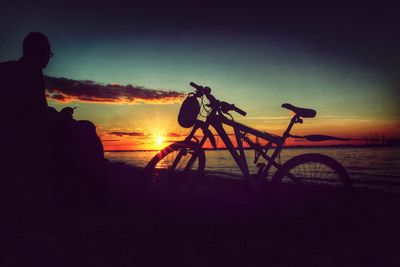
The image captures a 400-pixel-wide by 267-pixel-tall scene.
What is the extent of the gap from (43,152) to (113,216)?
140cm

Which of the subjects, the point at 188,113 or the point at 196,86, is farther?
the point at 196,86

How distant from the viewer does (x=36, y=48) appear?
13.5 ft

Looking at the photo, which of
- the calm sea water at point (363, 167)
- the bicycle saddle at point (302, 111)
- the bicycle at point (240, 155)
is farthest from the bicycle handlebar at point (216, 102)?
the calm sea water at point (363, 167)

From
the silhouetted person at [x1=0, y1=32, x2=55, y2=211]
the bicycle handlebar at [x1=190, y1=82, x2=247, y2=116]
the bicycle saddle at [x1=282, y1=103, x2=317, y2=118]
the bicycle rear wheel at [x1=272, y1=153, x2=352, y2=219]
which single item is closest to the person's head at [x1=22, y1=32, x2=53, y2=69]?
the silhouetted person at [x1=0, y1=32, x2=55, y2=211]

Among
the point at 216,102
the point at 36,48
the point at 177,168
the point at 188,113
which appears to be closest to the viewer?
the point at 36,48

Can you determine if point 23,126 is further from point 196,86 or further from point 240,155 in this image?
point 240,155

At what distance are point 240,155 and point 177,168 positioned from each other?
1.15m

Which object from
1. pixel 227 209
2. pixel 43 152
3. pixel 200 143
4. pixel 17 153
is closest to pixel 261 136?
pixel 200 143

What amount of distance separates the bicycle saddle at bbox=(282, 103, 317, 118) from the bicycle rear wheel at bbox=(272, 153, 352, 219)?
65 centimetres

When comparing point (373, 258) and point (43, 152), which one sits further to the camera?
point (43, 152)

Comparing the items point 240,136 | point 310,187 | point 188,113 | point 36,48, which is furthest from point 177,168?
point 36,48

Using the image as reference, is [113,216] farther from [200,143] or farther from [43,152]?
[200,143]

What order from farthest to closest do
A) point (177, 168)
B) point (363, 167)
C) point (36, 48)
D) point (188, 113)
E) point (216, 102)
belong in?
point (363, 167) → point (177, 168) → point (216, 102) → point (188, 113) → point (36, 48)

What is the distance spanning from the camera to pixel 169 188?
534 cm
